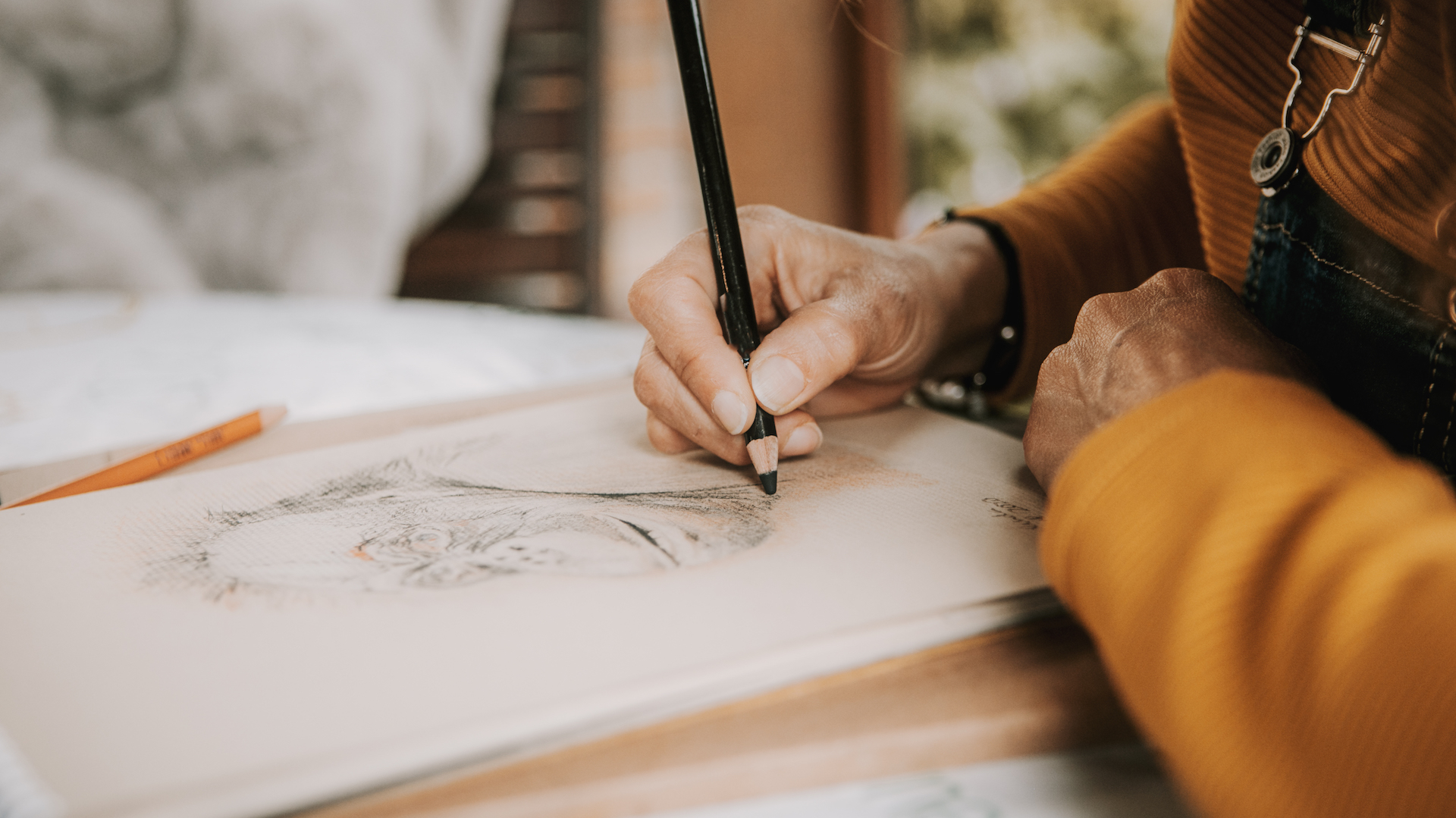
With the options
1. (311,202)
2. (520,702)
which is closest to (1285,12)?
(520,702)

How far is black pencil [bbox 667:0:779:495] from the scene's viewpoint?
0.38 m

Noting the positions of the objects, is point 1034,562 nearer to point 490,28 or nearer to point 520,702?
point 520,702

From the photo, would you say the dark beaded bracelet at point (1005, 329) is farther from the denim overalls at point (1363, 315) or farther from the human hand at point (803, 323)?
the denim overalls at point (1363, 315)

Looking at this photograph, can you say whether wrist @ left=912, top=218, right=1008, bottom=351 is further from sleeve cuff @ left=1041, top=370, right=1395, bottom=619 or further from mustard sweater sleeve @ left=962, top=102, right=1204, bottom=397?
sleeve cuff @ left=1041, top=370, right=1395, bottom=619

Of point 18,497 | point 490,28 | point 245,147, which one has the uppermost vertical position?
point 490,28

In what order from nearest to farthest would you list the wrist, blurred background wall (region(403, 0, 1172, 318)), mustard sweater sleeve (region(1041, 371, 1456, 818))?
mustard sweater sleeve (region(1041, 371, 1456, 818))
the wrist
blurred background wall (region(403, 0, 1172, 318))

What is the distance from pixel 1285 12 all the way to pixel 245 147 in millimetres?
1191

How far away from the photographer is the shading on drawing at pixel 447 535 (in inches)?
11.4

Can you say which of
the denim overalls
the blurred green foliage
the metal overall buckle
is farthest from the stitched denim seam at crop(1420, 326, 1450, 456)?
the blurred green foliage

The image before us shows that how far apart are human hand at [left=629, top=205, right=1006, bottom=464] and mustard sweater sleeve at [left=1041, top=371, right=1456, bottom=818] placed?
0.17m

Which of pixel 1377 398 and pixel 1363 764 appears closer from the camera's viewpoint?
pixel 1363 764

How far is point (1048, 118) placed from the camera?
2143 millimetres

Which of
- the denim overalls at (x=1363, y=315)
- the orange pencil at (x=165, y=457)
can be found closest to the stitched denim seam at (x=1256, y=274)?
the denim overalls at (x=1363, y=315)
